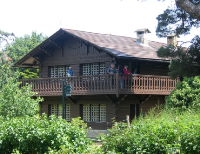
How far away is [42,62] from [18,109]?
1545 centimetres

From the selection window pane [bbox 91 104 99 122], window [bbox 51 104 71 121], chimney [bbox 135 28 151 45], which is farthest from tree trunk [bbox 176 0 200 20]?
window [bbox 51 104 71 121]

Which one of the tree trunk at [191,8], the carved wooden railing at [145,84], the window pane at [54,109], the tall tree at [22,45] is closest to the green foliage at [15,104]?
the tree trunk at [191,8]

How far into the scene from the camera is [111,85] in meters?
25.7

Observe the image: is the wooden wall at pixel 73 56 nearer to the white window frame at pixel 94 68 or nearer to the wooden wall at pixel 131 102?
the white window frame at pixel 94 68

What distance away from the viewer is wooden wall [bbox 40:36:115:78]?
2881 centimetres

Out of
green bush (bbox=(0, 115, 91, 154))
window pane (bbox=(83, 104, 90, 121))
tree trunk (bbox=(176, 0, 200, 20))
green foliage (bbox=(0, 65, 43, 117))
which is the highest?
tree trunk (bbox=(176, 0, 200, 20))

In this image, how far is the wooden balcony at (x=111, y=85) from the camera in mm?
25594

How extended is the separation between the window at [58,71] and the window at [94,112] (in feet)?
10.0

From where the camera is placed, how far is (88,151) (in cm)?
1055

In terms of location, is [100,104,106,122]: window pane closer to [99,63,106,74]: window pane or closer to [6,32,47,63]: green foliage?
[99,63,106,74]: window pane

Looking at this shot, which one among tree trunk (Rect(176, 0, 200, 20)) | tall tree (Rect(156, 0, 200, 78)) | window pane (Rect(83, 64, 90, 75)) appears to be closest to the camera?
tree trunk (Rect(176, 0, 200, 20))

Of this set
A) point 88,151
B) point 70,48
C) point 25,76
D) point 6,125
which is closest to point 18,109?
point 6,125

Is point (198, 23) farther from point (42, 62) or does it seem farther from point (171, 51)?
point (42, 62)

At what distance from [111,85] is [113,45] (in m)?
4.22
